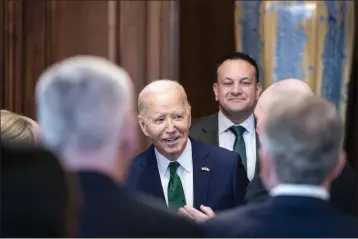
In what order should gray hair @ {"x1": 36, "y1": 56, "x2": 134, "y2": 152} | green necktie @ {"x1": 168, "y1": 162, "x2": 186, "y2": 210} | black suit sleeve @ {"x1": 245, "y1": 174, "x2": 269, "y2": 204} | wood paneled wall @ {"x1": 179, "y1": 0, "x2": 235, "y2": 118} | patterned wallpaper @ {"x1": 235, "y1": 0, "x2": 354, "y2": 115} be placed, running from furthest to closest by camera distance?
wood paneled wall @ {"x1": 179, "y1": 0, "x2": 235, "y2": 118} → patterned wallpaper @ {"x1": 235, "y1": 0, "x2": 354, "y2": 115} → green necktie @ {"x1": 168, "y1": 162, "x2": 186, "y2": 210} → black suit sleeve @ {"x1": 245, "y1": 174, "x2": 269, "y2": 204} → gray hair @ {"x1": 36, "y1": 56, "x2": 134, "y2": 152}

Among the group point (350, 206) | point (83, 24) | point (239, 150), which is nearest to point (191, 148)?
point (239, 150)

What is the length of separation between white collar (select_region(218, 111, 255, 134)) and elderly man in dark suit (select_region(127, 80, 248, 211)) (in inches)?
14.3

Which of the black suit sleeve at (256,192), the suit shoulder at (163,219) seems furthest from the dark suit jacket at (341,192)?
the suit shoulder at (163,219)

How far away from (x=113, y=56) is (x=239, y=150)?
0.56 m

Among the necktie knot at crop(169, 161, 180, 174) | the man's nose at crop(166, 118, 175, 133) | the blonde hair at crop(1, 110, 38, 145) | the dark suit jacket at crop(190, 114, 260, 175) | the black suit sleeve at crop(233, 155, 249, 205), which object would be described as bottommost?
the black suit sleeve at crop(233, 155, 249, 205)

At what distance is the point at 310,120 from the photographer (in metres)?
1.51

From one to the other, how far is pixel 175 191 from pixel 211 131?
0.56 metres

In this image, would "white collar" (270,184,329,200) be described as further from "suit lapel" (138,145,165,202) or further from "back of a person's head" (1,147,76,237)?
"suit lapel" (138,145,165,202)

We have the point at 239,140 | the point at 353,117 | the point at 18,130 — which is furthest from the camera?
the point at 353,117

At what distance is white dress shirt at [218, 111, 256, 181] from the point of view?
2674 millimetres

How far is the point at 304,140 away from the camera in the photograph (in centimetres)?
152

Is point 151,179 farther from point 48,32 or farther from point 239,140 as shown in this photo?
point 48,32

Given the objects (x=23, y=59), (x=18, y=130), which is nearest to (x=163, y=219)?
(x=18, y=130)

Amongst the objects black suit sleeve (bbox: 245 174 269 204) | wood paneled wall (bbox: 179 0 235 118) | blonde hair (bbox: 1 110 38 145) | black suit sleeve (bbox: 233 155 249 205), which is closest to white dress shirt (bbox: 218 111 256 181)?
→ black suit sleeve (bbox: 233 155 249 205)
